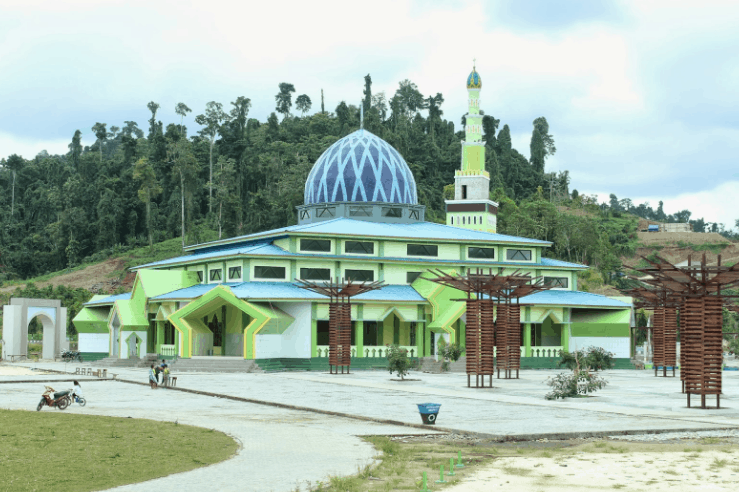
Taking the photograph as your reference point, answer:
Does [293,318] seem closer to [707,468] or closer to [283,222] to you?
[707,468]

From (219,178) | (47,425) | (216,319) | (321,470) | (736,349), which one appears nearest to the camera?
(321,470)

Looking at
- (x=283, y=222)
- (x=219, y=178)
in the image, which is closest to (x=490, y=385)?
→ (x=283, y=222)

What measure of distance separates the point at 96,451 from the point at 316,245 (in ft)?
130

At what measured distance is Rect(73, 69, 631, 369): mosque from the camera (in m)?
53.0

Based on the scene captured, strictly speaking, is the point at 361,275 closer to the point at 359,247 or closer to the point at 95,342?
the point at 359,247

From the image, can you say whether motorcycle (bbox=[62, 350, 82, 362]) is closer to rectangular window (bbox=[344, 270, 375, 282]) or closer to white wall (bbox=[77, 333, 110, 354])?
white wall (bbox=[77, 333, 110, 354])

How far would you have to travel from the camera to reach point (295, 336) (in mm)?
52688

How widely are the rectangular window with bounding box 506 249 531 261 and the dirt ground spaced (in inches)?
2071

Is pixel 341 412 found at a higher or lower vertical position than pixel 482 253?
lower

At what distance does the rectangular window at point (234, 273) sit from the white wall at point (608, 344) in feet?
69.6

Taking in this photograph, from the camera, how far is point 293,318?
52656 mm

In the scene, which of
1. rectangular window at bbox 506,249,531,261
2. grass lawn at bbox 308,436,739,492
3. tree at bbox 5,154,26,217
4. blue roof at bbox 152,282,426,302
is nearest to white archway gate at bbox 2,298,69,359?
blue roof at bbox 152,282,426,302

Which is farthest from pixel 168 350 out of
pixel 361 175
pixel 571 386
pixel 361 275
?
pixel 571 386

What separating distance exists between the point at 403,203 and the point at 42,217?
249ft
